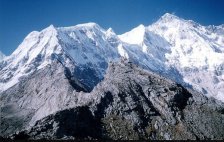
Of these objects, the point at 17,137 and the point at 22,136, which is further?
the point at 22,136

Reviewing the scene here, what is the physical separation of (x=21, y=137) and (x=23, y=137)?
174cm

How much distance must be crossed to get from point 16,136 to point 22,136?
14163 mm

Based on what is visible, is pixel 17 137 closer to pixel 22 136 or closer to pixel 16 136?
pixel 16 136

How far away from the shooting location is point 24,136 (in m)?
200

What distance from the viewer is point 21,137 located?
196000 mm

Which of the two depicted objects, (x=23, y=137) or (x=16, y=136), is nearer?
(x=16, y=136)

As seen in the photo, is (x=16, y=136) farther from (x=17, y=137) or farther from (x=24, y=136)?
(x=24, y=136)

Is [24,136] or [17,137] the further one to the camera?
[24,136]

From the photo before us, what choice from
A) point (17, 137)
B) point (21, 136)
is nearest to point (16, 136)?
point (17, 137)

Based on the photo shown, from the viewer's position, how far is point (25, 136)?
199250 mm

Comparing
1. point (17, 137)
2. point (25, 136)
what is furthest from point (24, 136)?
point (17, 137)

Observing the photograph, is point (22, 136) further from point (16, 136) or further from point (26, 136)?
point (16, 136)

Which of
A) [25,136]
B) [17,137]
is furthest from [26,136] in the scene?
[17,137]

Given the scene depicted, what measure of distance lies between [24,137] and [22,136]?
3000mm
